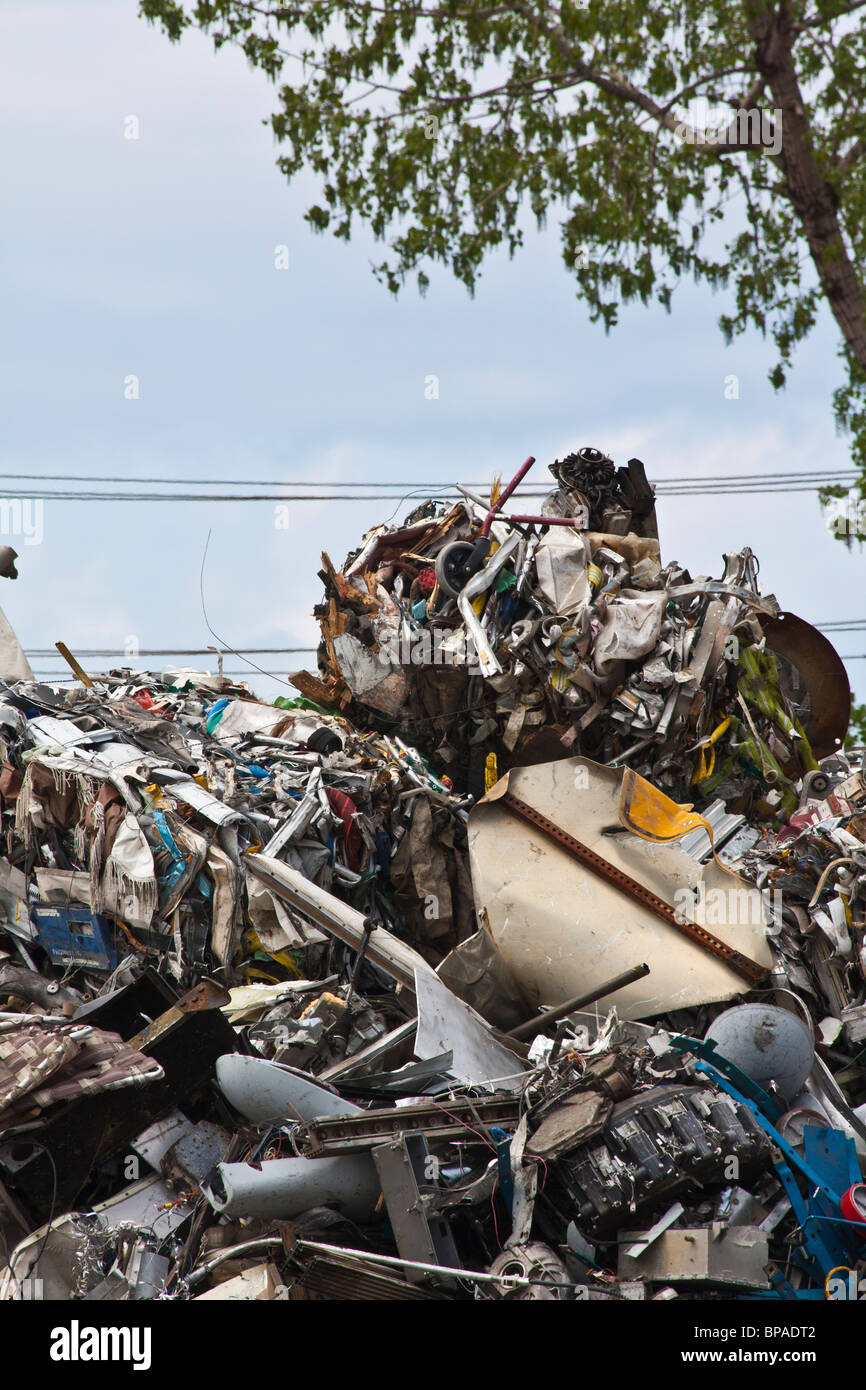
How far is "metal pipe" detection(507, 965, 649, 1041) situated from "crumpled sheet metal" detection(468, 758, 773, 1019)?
0.67ft

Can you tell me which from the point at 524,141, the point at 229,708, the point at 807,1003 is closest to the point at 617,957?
the point at 807,1003

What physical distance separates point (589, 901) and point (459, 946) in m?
0.79

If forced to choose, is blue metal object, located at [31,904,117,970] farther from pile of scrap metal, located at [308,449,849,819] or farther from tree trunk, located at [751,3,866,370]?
tree trunk, located at [751,3,866,370]

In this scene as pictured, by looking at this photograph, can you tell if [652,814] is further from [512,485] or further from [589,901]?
[512,485]

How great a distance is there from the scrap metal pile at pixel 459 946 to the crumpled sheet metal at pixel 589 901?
19mm

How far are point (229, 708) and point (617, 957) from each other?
12.2 ft

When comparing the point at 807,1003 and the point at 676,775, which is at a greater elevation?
the point at 676,775

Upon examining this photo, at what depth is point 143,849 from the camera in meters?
6.85

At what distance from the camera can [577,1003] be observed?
6125 mm

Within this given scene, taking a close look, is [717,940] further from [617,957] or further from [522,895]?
[522,895]

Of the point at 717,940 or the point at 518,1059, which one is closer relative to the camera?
the point at 518,1059

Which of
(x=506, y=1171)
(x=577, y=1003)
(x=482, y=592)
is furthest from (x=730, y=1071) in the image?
(x=482, y=592)

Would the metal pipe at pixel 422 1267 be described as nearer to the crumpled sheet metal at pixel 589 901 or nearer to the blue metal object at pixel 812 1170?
the blue metal object at pixel 812 1170

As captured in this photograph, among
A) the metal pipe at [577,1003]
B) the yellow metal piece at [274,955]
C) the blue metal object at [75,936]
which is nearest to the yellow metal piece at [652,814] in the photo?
the metal pipe at [577,1003]
